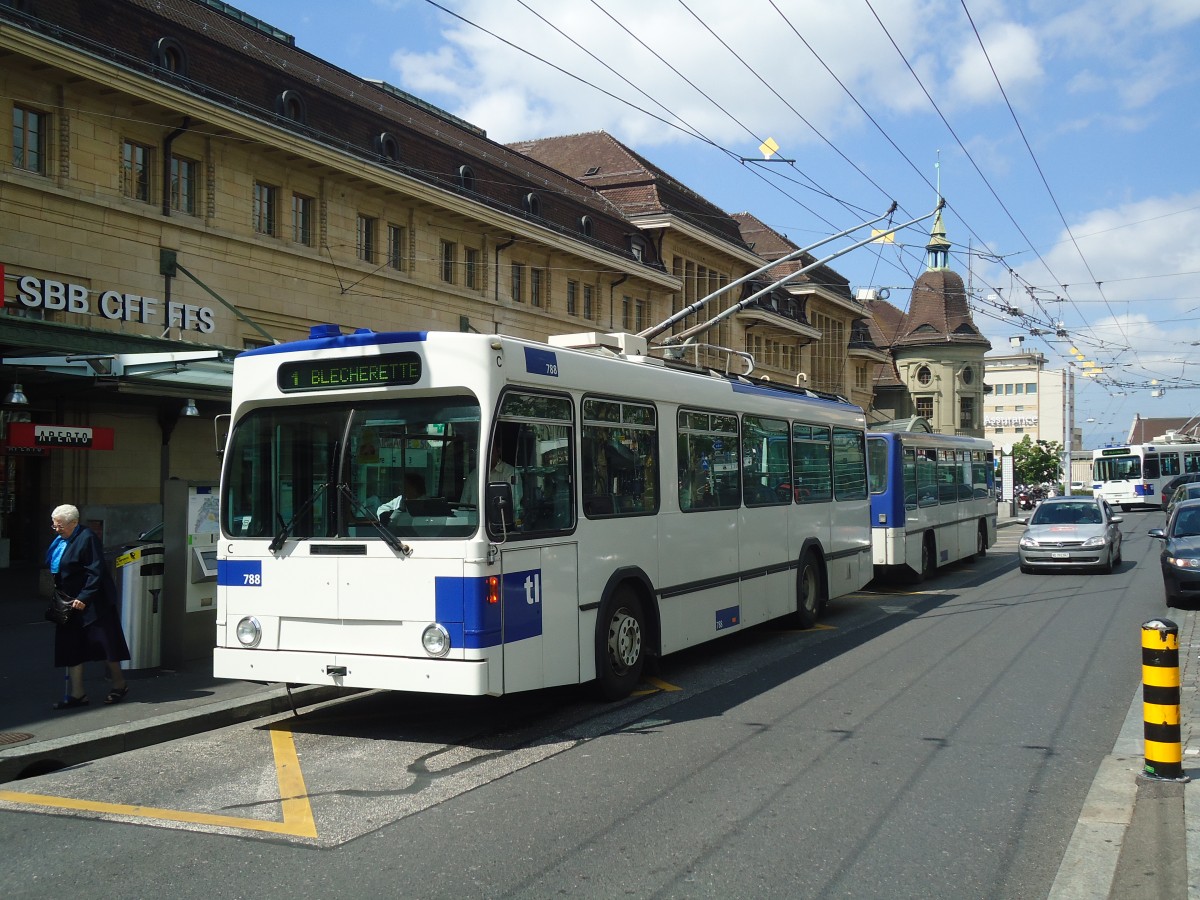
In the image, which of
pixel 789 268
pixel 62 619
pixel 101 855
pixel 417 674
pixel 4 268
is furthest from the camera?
pixel 789 268

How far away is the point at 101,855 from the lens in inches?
221

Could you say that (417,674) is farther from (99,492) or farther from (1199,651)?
(99,492)

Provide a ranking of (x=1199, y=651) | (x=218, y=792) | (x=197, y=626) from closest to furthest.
Answer: (x=218, y=792)
(x=197, y=626)
(x=1199, y=651)

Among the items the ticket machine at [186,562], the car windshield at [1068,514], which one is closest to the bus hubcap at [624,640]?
the ticket machine at [186,562]

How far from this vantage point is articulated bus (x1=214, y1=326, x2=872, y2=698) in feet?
25.5

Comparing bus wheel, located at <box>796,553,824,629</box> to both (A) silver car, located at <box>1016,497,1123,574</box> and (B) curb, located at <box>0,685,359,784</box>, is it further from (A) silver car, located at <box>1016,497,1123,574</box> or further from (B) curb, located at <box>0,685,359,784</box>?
(A) silver car, located at <box>1016,497,1123,574</box>

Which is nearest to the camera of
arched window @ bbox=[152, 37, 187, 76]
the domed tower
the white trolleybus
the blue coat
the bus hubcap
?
the blue coat

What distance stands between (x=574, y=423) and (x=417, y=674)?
232 cm

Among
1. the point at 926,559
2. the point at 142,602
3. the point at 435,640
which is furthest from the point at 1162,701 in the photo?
the point at 926,559

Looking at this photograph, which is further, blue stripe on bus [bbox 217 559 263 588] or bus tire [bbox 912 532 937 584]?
bus tire [bbox 912 532 937 584]

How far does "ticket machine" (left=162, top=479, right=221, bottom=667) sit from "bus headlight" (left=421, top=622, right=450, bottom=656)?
359 cm

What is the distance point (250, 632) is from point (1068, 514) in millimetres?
18776

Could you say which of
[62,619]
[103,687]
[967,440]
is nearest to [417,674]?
[62,619]

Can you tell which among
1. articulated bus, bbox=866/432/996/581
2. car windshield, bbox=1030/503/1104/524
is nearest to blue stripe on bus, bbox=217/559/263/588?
articulated bus, bbox=866/432/996/581
